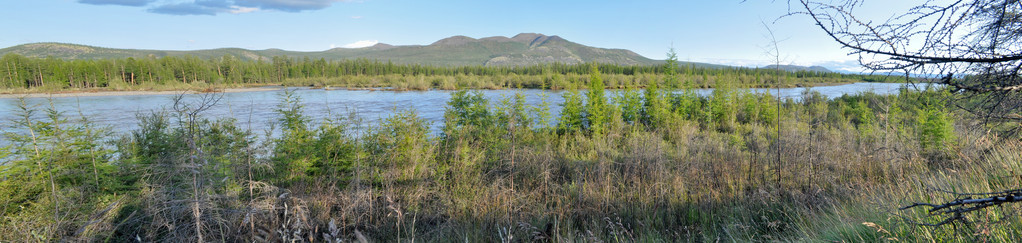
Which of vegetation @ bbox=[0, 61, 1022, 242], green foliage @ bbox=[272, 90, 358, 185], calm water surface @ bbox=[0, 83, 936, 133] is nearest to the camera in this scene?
vegetation @ bbox=[0, 61, 1022, 242]

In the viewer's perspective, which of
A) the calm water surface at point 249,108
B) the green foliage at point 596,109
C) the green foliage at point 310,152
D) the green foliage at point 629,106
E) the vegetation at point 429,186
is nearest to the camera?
the vegetation at point 429,186

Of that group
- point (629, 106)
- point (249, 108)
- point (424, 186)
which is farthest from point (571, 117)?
point (249, 108)

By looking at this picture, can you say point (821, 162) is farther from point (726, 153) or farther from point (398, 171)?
point (398, 171)

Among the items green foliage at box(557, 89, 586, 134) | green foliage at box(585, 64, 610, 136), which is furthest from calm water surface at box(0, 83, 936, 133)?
green foliage at box(585, 64, 610, 136)

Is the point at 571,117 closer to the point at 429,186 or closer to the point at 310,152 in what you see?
the point at 429,186

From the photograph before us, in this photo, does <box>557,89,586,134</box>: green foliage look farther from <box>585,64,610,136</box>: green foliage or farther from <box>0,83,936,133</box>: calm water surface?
<box>0,83,936,133</box>: calm water surface

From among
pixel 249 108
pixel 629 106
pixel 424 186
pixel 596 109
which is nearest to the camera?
pixel 424 186

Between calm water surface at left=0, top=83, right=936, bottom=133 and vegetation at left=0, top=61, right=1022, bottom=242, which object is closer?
vegetation at left=0, top=61, right=1022, bottom=242

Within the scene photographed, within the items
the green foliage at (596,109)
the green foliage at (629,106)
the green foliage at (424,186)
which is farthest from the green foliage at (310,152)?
the green foliage at (629,106)

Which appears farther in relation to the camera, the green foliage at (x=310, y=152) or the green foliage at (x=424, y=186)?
the green foliage at (x=310, y=152)

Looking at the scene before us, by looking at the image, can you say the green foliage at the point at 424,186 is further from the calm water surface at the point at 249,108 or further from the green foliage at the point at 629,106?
the green foliage at the point at 629,106

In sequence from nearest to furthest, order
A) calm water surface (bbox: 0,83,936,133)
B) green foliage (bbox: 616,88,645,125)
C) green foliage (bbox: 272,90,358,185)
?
1. green foliage (bbox: 272,90,358,185)
2. calm water surface (bbox: 0,83,936,133)
3. green foliage (bbox: 616,88,645,125)

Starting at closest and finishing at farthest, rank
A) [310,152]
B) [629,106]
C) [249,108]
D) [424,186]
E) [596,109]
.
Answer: [424,186] < [310,152] < [596,109] < [629,106] < [249,108]

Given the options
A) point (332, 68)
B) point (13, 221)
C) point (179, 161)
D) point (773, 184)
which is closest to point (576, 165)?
point (773, 184)
